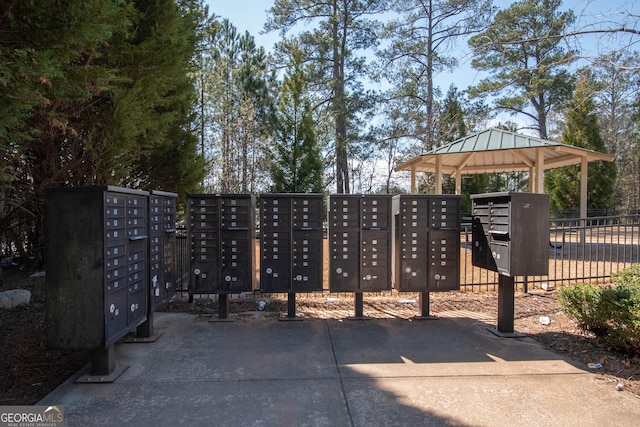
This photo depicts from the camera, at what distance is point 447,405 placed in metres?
3.07

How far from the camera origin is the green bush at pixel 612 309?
12.8 ft

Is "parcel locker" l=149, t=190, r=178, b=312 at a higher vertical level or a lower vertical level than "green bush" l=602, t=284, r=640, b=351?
higher

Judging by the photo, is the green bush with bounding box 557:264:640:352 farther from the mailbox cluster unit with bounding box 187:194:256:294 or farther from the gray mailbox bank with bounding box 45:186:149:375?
the gray mailbox bank with bounding box 45:186:149:375

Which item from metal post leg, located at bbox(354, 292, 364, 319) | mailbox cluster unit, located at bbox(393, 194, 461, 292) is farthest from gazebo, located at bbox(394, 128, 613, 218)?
metal post leg, located at bbox(354, 292, 364, 319)

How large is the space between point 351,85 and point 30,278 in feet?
66.4

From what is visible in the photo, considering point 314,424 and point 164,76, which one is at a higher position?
point 164,76

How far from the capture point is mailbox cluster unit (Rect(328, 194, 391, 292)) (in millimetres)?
5180

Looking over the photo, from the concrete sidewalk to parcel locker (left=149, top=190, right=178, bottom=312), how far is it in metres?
0.54

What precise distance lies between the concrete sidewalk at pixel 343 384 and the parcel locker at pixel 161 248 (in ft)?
1.77

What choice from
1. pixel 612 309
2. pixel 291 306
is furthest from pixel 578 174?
pixel 291 306

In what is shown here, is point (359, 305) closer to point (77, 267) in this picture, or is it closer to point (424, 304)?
point (424, 304)

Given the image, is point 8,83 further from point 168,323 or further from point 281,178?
point 281,178

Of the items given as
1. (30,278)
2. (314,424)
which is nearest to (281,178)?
(30,278)

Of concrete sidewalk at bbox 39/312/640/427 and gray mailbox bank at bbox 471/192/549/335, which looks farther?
gray mailbox bank at bbox 471/192/549/335
